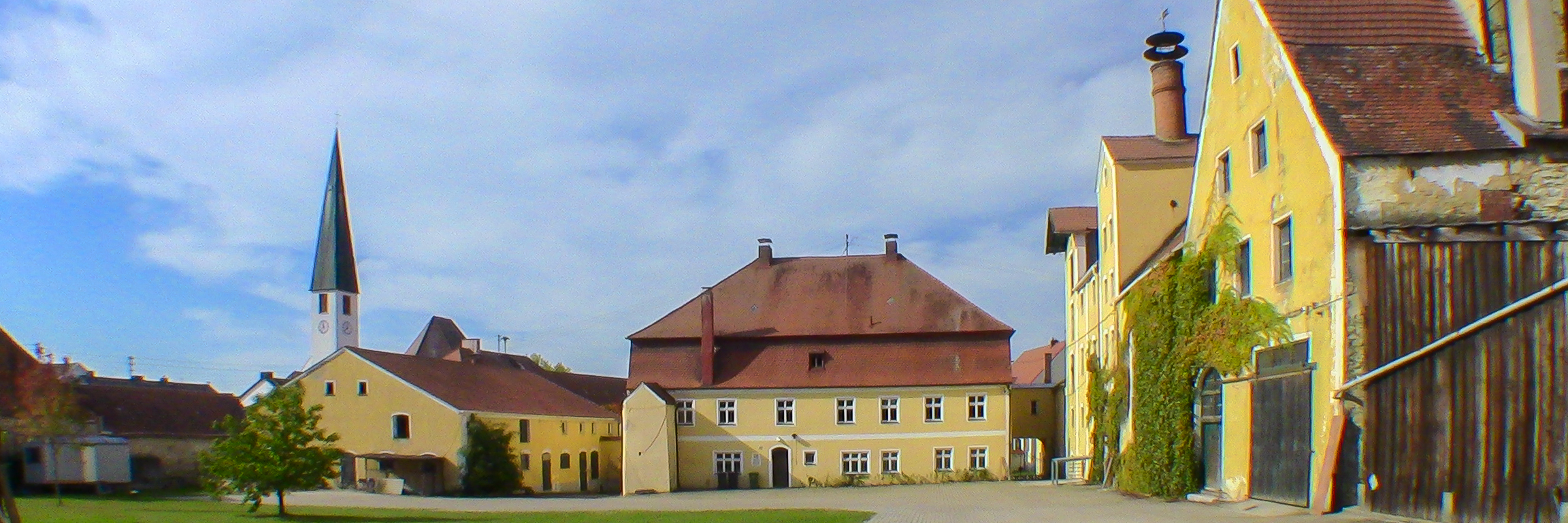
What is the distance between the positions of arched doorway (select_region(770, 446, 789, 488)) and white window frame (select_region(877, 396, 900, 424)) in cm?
420

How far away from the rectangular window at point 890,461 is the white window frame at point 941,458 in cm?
148

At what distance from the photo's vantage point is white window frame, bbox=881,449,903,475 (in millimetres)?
49250

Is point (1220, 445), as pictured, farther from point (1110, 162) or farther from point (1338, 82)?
point (1110, 162)

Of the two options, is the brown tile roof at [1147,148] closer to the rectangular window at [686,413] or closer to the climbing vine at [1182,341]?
the climbing vine at [1182,341]

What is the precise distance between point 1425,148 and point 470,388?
3923 centimetres

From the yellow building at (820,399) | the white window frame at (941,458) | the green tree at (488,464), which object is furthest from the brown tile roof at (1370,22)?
the green tree at (488,464)

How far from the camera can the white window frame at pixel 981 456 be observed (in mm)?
49156

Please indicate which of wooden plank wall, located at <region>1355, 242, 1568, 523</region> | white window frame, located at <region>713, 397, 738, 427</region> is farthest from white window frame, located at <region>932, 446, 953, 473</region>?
wooden plank wall, located at <region>1355, 242, 1568, 523</region>

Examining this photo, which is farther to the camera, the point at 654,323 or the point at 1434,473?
the point at 654,323

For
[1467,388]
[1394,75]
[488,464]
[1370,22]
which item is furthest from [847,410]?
[1467,388]

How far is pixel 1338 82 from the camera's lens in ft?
62.0

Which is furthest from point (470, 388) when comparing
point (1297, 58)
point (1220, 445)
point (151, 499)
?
point (1297, 58)

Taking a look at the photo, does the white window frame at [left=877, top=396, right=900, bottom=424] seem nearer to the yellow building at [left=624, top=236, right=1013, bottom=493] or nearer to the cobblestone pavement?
the yellow building at [left=624, top=236, right=1013, bottom=493]

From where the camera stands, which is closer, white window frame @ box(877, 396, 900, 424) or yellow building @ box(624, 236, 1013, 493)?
yellow building @ box(624, 236, 1013, 493)
